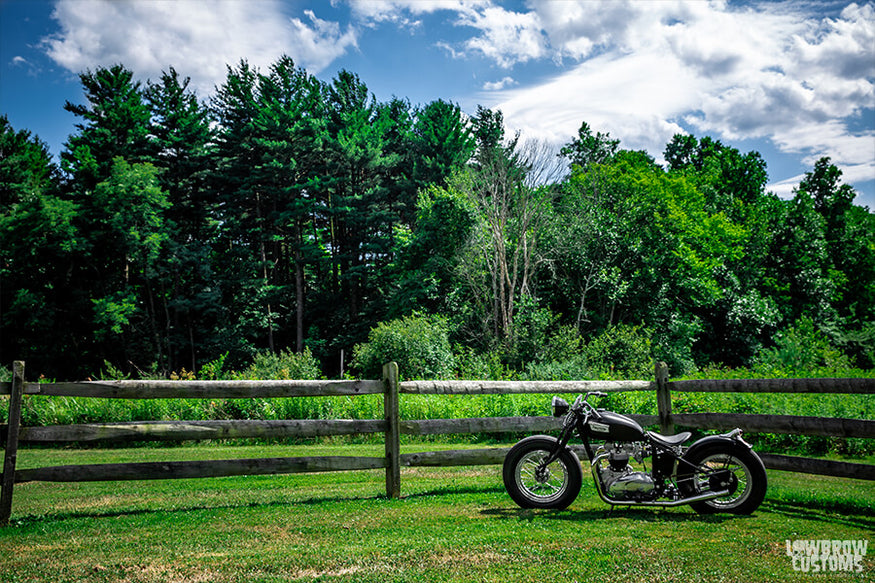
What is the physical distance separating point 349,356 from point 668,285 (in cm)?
2054

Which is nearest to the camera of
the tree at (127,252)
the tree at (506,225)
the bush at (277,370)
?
the bush at (277,370)

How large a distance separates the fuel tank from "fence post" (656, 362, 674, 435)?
2.47 metres

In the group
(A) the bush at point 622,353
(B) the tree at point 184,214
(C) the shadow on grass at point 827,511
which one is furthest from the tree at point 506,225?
(C) the shadow on grass at point 827,511

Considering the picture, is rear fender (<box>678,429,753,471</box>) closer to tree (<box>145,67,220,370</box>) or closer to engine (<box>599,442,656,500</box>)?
engine (<box>599,442,656,500</box>)

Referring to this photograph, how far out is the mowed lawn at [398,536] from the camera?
4512 mm

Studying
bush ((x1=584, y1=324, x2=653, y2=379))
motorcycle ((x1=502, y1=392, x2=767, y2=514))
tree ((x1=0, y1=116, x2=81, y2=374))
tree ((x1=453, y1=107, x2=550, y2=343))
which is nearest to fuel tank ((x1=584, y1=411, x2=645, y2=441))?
motorcycle ((x1=502, y1=392, x2=767, y2=514))

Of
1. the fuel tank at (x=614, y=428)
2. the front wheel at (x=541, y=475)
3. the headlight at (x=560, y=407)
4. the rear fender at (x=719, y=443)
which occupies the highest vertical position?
the headlight at (x=560, y=407)

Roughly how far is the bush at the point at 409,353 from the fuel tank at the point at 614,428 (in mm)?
18482

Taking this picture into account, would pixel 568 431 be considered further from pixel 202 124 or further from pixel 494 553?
pixel 202 124

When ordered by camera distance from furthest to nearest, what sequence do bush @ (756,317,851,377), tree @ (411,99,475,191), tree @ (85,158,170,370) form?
1. tree @ (411,99,475,191)
2. tree @ (85,158,170,370)
3. bush @ (756,317,851,377)

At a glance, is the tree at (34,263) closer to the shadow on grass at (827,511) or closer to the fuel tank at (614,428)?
the fuel tank at (614,428)

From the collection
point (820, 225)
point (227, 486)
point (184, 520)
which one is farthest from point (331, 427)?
point (820, 225)

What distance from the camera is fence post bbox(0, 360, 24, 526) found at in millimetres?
6441

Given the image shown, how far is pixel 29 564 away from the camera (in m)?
4.88
